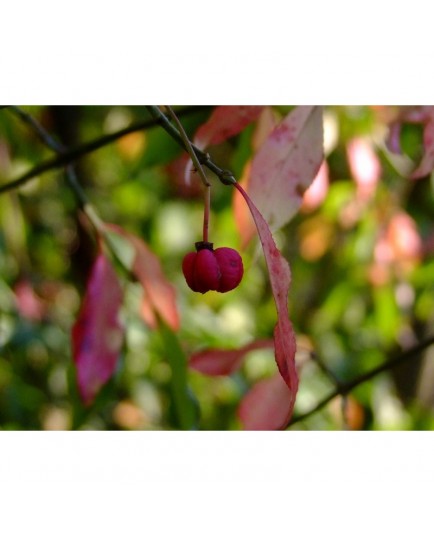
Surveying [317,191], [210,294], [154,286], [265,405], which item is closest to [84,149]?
[154,286]

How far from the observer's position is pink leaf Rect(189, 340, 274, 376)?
Result: 0.88 m

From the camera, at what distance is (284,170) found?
68 cm

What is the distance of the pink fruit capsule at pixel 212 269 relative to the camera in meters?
0.52

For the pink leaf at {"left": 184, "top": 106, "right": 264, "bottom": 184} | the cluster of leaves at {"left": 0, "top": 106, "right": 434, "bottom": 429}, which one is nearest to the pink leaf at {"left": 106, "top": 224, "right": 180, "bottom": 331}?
the cluster of leaves at {"left": 0, "top": 106, "right": 434, "bottom": 429}

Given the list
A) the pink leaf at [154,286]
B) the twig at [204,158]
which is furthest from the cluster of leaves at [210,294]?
the twig at [204,158]

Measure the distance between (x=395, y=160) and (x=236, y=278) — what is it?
61cm

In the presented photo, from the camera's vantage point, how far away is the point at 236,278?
53 centimetres

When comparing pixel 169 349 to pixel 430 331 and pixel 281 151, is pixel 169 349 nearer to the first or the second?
pixel 281 151

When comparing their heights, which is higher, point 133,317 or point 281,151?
point 281,151

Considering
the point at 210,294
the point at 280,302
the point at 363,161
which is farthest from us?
the point at 210,294

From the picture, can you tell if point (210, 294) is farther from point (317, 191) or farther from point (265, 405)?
point (265, 405)

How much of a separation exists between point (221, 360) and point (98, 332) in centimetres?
12

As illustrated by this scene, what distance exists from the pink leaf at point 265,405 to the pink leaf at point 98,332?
→ 0.41ft
